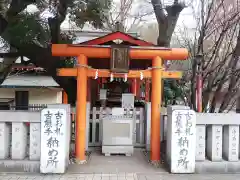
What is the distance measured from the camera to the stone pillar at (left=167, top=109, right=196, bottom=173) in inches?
249


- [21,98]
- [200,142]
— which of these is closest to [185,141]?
[200,142]

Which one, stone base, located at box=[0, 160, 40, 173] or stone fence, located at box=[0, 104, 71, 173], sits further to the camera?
stone base, located at box=[0, 160, 40, 173]

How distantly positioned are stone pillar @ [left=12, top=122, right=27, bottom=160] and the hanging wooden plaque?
2.52 metres

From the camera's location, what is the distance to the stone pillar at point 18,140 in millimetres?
6320

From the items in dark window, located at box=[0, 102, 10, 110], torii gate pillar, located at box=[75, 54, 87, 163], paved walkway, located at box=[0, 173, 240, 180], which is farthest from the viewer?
dark window, located at box=[0, 102, 10, 110]

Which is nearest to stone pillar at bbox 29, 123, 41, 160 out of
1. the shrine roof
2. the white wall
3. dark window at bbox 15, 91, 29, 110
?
the shrine roof

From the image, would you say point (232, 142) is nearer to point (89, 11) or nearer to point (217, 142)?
point (217, 142)

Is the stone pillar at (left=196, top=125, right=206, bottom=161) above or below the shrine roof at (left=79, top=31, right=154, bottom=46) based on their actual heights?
below

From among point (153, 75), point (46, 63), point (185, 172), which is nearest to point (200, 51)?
point (153, 75)

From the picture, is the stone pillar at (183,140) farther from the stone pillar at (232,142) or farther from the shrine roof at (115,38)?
the shrine roof at (115,38)

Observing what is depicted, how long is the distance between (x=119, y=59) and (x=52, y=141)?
2.52 m

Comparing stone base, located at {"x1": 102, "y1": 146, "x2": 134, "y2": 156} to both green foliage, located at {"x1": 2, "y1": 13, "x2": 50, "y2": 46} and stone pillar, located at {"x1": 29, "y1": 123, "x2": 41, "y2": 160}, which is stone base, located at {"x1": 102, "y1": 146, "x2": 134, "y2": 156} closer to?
stone pillar, located at {"x1": 29, "y1": 123, "x2": 41, "y2": 160}

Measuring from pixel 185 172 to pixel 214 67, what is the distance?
4.66 m

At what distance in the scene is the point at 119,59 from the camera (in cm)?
708
